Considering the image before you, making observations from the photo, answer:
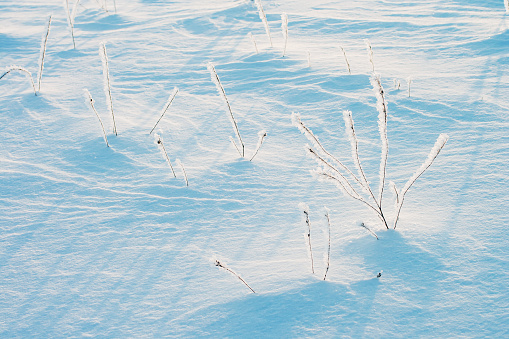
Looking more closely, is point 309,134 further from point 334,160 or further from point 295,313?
point 295,313

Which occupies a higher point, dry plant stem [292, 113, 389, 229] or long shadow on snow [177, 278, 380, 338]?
dry plant stem [292, 113, 389, 229]

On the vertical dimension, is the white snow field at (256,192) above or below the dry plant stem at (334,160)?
below

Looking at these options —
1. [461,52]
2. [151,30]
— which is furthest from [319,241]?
[151,30]

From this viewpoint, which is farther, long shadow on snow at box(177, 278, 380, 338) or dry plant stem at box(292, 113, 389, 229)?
dry plant stem at box(292, 113, 389, 229)

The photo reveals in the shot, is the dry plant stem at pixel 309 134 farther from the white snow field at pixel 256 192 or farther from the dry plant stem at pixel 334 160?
the white snow field at pixel 256 192

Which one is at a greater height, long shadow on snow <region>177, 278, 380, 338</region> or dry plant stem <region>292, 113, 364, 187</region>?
dry plant stem <region>292, 113, 364, 187</region>

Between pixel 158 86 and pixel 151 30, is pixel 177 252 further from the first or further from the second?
pixel 151 30

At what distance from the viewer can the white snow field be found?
1.42 m

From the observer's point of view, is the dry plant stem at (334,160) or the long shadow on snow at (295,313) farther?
the dry plant stem at (334,160)

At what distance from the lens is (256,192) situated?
2.12m

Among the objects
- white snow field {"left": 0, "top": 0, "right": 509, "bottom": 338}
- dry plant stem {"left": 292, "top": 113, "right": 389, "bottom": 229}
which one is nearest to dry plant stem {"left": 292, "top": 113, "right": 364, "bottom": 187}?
dry plant stem {"left": 292, "top": 113, "right": 389, "bottom": 229}

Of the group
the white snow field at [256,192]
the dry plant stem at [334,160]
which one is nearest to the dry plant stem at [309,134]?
the dry plant stem at [334,160]

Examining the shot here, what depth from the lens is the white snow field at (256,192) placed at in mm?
1418

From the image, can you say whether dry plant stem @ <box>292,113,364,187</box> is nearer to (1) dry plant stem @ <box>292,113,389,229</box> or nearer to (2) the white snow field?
(1) dry plant stem @ <box>292,113,389,229</box>
